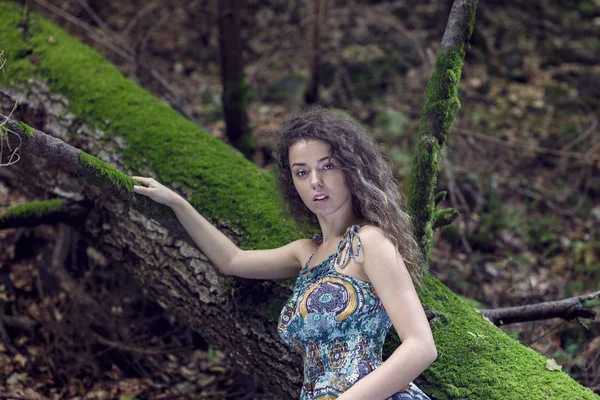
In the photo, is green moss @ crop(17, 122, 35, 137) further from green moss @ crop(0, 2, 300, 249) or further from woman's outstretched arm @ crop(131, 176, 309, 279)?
woman's outstretched arm @ crop(131, 176, 309, 279)

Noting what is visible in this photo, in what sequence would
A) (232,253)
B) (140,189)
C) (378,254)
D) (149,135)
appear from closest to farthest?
1. (378,254)
2. (140,189)
3. (232,253)
4. (149,135)

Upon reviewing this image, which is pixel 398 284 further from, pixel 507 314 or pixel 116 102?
pixel 116 102

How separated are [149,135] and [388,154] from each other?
2.87m

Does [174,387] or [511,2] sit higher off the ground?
[511,2]

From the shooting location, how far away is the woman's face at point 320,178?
2.51 meters

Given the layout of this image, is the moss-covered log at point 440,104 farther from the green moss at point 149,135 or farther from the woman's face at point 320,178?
the green moss at point 149,135

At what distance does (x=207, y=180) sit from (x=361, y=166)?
1.26 meters

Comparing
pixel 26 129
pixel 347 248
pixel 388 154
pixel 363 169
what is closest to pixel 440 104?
pixel 363 169

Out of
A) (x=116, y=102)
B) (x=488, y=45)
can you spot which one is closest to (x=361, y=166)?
(x=116, y=102)

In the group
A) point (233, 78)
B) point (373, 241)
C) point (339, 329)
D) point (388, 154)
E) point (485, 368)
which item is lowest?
point (485, 368)

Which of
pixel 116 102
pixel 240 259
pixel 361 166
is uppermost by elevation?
pixel 116 102

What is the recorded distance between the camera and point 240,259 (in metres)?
2.97

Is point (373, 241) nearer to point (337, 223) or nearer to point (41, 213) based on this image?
point (337, 223)

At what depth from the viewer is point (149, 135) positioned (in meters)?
3.77
